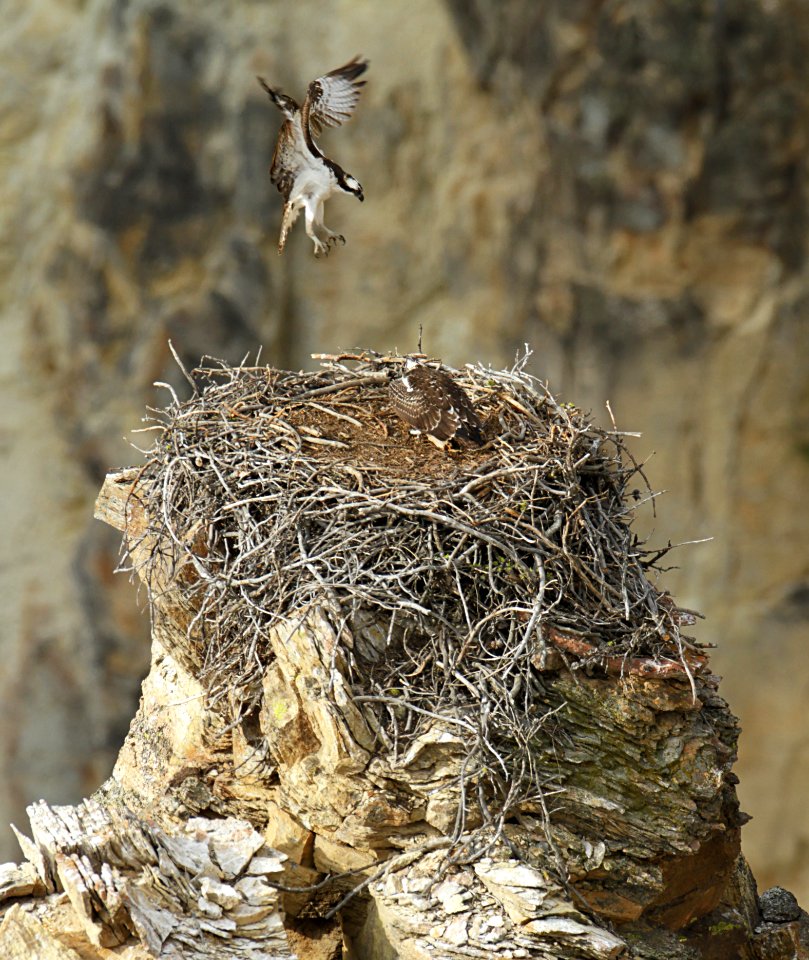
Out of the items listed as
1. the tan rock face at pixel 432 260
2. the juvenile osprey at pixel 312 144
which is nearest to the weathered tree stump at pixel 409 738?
the juvenile osprey at pixel 312 144

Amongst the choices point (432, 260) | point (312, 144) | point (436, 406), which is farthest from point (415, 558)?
point (432, 260)

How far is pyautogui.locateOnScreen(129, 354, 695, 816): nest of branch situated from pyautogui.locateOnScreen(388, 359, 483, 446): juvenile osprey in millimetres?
63

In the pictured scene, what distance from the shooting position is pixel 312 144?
3.64 meters

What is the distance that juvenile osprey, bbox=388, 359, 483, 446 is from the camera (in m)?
3.44

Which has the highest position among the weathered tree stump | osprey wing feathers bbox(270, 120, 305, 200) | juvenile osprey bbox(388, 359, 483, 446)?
osprey wing feathers bbox(270, 120, 305, 200)

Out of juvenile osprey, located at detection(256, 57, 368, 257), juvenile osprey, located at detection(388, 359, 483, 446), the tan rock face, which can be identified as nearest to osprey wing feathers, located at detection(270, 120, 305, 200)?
juvenile osprey, located at detection(256, 57, 368, 257)

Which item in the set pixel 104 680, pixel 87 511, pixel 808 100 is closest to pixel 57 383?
pixel 87 511

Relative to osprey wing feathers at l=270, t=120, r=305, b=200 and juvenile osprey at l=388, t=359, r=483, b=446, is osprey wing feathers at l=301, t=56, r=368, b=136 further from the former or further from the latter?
juvenile osprey at l=388, t=359, r=483, b=446

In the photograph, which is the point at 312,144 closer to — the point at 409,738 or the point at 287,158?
the point at 287,158

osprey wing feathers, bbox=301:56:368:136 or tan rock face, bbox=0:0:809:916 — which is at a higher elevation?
tan rock face, bbox=0:0:809:916

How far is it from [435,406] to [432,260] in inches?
148

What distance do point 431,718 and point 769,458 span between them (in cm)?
389

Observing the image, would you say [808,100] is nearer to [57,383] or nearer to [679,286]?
[679,286]

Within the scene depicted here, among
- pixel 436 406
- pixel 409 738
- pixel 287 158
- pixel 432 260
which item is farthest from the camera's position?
pixel 432 260
